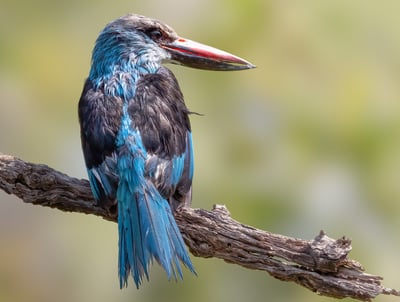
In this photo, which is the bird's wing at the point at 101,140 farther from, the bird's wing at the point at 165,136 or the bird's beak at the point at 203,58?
the bird's beak at the point at 203,58

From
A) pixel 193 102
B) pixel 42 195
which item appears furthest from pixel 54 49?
pixel 42 195

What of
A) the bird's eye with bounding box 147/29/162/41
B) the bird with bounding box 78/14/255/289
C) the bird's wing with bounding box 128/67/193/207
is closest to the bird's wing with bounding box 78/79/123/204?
the bird with bounding box 78/14/255/289

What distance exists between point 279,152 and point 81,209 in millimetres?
3257

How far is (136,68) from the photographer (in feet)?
14.6

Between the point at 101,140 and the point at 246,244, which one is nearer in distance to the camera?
the point at 246,244

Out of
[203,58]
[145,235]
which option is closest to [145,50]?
[203,58]

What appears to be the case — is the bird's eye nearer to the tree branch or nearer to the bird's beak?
the bird's beak

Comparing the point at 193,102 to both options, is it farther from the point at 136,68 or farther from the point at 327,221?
the point at 136,68

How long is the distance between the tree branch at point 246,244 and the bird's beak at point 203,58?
3.20ft

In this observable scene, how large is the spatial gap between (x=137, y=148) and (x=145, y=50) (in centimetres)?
85

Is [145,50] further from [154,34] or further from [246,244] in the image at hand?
[246,244]

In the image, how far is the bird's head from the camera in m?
4.49

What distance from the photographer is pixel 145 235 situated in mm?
3699

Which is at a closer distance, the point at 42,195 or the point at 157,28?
the point at 42,195
